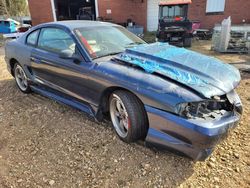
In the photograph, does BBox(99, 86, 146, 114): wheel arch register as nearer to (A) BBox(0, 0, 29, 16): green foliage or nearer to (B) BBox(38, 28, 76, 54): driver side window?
(B) BBox(38, 28, 76, 54): driver side window

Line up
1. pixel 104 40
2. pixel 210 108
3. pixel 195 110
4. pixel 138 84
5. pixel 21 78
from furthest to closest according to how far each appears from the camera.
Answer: pixel 21 78, pixel 104 40, pixel 138 84, pixel 210 108, pixel 195 110

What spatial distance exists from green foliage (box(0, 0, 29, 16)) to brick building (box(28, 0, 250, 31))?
9.46 m

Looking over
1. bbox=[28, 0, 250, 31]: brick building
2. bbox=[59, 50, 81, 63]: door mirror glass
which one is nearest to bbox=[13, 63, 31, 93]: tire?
bbox=[59, 50, 81, 63]: door mirror glass

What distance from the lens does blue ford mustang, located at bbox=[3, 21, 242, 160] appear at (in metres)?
2.18

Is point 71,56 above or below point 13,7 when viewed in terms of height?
below

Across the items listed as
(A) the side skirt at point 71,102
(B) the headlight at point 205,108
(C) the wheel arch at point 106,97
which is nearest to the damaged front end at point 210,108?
(B) the headlight at point 205,108

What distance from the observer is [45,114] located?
12.0ft

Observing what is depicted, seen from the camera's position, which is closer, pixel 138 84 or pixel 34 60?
pixel 138 84

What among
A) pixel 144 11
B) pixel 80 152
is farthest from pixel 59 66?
pixel 144 11

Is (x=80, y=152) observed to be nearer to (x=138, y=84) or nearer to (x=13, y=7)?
(x=138, y=84)

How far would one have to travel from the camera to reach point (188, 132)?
210 cm

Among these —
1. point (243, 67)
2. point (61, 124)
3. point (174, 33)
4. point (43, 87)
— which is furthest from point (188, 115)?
point (174, 33)

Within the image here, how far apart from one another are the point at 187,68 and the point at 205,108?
561 mm

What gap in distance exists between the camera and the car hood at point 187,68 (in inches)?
91.9
